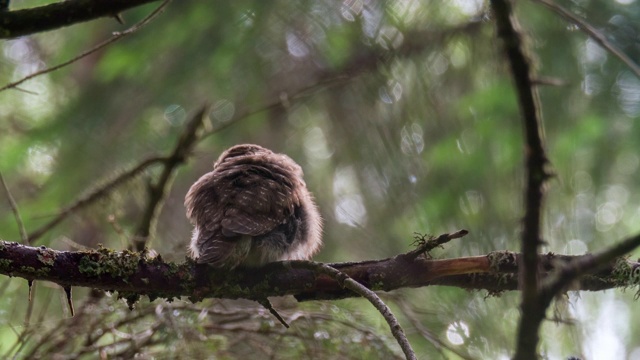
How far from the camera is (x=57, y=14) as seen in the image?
7.13 ft

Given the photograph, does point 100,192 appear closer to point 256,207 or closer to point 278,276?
point 256,207

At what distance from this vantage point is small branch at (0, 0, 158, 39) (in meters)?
2.16

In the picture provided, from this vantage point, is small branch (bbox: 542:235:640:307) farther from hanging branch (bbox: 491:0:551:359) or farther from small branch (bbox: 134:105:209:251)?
small branch (bbox: 134:105:209:251)

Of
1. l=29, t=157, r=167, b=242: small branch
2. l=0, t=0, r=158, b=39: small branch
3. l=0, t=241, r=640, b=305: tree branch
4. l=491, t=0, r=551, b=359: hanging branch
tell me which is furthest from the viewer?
l=29, t=157, r=167, b=242: small branch

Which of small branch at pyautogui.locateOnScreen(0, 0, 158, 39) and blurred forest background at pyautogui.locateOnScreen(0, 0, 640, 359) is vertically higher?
blurred forest background at pyautogui.locateOnScreen(0, 0, 640, 359)

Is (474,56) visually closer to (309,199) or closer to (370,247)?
(370,247)

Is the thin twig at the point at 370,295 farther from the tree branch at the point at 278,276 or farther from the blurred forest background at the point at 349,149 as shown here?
the blurred forest background at the point at 349,149

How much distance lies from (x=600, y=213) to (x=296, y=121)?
235 cm

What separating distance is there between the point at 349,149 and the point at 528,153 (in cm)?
355

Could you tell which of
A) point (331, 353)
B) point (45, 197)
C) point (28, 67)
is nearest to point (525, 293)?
point (331, 353)

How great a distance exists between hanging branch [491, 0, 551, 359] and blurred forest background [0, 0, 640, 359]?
4.55 ft

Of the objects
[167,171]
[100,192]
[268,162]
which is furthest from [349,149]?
[100,192]

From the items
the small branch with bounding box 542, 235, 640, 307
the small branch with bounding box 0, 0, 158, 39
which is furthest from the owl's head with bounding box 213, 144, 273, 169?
the small branch with bounding box 542, 235, 640, 307

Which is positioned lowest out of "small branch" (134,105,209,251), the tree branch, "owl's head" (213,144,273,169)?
the tree branch
